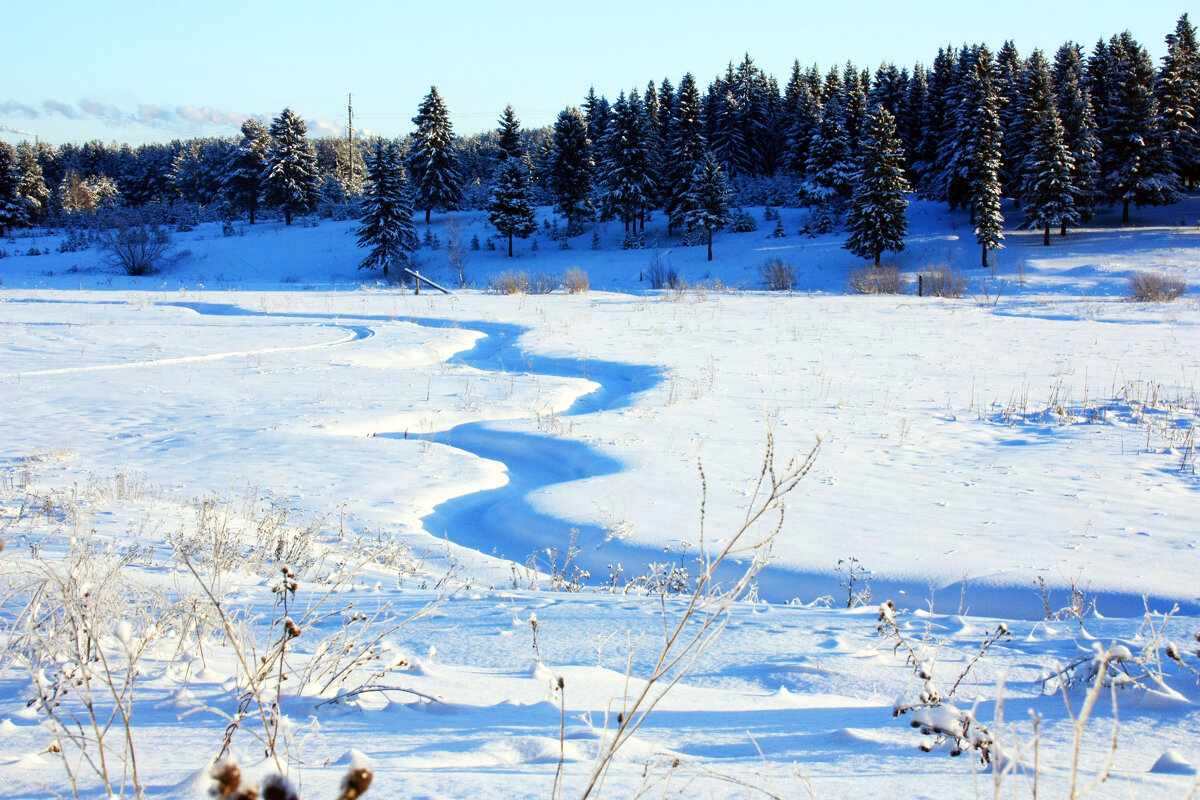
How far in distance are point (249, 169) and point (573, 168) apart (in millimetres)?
26213

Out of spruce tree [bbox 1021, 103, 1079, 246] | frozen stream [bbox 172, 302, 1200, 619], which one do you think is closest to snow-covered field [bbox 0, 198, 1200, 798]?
frozen stream [bbox 172, 302, 1200, 619]

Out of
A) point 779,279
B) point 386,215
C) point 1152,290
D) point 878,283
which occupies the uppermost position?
point 386,215

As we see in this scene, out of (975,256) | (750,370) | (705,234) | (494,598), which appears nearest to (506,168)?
(705,234)

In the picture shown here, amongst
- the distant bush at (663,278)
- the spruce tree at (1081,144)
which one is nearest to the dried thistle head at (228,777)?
the distant bush at (663,278)

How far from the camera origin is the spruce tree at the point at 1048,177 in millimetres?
42000

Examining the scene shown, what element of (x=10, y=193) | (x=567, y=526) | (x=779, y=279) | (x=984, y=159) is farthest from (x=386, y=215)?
(x=567, y=526)

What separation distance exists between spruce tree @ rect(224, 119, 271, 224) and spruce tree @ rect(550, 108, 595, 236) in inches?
913

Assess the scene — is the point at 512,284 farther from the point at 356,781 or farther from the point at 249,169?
the point at 249,169

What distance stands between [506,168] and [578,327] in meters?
35.7

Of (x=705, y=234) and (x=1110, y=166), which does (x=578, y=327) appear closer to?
(x=705, y=234)

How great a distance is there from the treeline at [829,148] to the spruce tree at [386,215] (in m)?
3.54

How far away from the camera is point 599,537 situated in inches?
232

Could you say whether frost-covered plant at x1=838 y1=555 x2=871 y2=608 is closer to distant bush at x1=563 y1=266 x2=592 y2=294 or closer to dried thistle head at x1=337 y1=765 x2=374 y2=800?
dried thistle head at x1=337 y1=765 x2=374 y2=800

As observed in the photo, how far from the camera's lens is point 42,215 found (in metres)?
69.3
